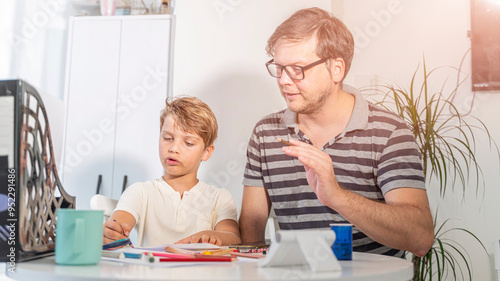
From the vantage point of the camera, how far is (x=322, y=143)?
181 cm

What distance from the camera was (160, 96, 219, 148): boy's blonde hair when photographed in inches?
73.9

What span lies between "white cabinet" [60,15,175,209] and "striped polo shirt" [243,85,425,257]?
1210mm

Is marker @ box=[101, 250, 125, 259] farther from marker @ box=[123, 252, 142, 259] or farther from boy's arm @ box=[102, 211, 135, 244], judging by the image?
boy's arm @ box=[102, 211, 135, 244]

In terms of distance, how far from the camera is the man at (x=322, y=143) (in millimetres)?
1656

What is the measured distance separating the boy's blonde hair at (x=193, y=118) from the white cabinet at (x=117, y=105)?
1.02 meters

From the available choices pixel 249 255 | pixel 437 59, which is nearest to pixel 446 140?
pixel 437 59

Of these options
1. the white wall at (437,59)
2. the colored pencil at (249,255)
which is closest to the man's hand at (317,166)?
the colored pencil at (249,255)

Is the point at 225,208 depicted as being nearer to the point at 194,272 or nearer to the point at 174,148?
the point at 174,148

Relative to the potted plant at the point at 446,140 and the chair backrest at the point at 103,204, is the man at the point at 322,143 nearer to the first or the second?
the chair backrest at the point at 103,204

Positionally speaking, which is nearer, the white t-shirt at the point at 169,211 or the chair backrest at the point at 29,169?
the chair backrest at the point at 29,169

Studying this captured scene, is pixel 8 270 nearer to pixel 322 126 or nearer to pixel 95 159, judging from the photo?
pixel 322 126

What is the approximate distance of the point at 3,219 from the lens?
964 millimetres

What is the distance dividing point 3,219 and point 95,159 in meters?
2.07

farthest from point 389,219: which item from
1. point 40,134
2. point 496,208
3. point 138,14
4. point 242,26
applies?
point 138,14
